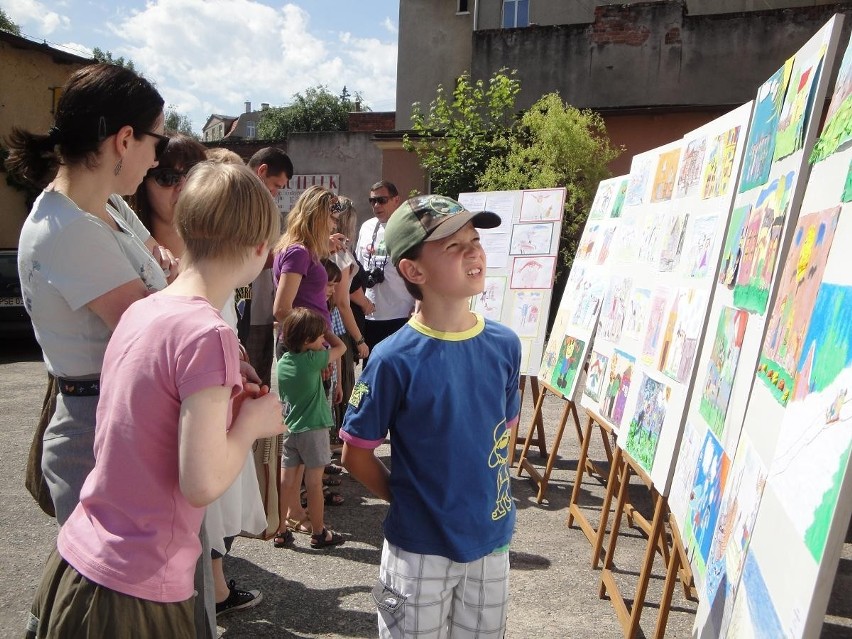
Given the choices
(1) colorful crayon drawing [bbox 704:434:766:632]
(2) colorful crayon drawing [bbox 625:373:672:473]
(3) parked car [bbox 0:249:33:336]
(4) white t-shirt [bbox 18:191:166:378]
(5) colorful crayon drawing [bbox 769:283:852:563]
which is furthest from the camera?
(3) parked car [bbox 0:249:33:336]

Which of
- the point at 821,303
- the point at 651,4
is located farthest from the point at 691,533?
the point at 651,4

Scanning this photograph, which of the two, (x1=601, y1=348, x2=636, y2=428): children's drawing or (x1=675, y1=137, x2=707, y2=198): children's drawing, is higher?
(x1=675, y1=137, x2=707, y2=198): children's drawing

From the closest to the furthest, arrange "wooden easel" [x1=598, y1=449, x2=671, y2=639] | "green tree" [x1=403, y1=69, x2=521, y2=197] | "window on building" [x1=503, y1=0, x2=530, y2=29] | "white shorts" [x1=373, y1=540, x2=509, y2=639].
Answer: "white shorts" [x1=373, y1=540, x2=509, y2=639] < "wooden easel" [x1=598, y1=449, x2=671, y2=639] < "green tree" [x1=403, y1=69, x2=521, y2=197] < "window on building" [x1=503, y1=0, x2=530, y2=29]

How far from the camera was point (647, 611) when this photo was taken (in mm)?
3406

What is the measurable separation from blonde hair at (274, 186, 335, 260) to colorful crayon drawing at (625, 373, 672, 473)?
1917mm

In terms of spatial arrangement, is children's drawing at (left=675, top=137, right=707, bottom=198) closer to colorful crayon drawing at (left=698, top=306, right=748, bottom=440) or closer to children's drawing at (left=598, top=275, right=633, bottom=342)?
children's drawing at (left=598, top=275, right=633, bottom=342)

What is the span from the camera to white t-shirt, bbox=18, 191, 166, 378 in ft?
5.98

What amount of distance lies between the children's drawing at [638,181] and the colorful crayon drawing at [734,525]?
7.97ft

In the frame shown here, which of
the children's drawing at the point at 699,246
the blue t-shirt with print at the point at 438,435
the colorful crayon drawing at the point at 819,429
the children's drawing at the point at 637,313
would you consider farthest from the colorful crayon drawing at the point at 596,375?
the colorful crayon drawing at the point at 819,429

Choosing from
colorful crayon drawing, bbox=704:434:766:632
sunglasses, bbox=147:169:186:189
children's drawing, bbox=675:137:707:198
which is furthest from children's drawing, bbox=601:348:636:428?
sunglasses, bbox=147:169:186:189

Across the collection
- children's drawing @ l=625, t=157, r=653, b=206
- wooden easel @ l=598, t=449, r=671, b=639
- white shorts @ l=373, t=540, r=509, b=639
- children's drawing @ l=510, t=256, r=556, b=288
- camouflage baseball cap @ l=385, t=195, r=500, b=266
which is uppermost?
children's drawing @ l=625, t=157, r=653, b=206

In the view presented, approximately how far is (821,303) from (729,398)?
77 centimetres

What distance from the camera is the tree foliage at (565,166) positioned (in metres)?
11.1

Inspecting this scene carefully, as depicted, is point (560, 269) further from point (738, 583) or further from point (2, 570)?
point (738, 583)
